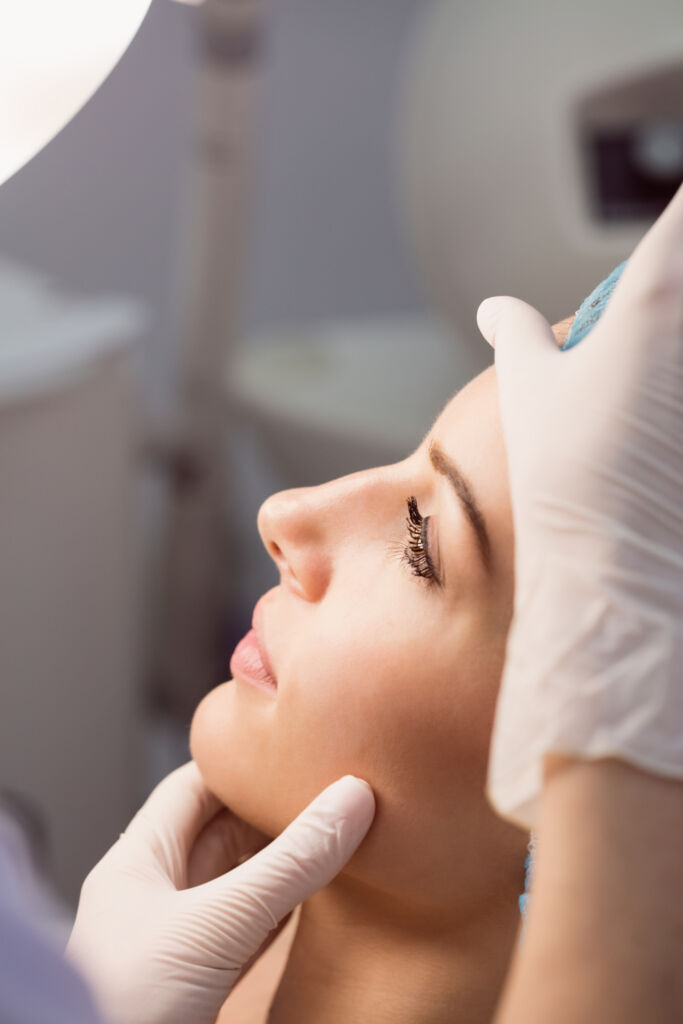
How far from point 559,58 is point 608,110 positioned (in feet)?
0.35

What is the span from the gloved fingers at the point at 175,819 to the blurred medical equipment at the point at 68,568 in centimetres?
54

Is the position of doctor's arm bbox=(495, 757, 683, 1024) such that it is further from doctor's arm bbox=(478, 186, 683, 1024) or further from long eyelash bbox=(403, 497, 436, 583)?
long eyelash bbox=(403, 497, 436, 583)

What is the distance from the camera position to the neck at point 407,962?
2.25 feet

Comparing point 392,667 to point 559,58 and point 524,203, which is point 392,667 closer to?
point 524,203

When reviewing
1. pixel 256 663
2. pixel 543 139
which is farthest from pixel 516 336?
pixel 543 139

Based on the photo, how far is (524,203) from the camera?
60.5 inches

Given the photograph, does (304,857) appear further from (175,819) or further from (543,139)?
(543,139)

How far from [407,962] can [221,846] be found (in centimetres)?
17

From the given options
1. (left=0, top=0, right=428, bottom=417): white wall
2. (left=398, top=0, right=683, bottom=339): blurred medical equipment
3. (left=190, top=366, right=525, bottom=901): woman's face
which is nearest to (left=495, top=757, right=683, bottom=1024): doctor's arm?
(left=190, top=366, right=525, bottom=901): woman's face

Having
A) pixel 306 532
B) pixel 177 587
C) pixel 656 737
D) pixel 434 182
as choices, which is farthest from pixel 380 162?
pixel 656 737

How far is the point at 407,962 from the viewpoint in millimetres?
692

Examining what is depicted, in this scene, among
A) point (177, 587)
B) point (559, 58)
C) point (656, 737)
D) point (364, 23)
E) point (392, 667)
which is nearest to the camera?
point (656, 737)

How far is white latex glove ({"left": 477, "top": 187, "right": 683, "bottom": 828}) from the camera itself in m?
0.50

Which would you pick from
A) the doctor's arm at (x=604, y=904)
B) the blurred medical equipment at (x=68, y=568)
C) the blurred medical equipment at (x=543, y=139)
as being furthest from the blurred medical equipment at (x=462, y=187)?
the doctor's arm at (x=604, y=904)
